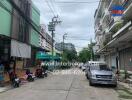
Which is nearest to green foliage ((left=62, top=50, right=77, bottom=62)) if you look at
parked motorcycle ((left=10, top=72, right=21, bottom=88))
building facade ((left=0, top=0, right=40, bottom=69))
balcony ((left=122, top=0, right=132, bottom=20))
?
building facade ((left=0, top=0, right=40, bottom=69))

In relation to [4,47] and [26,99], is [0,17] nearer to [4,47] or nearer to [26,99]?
[4,47]

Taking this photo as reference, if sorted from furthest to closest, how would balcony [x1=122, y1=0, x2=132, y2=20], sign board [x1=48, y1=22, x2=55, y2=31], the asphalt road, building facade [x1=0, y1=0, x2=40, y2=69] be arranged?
1. sign board [x1=48, y1=22, x2=55, y2=31]
2. balcony [x1=122, y1=0, x2=132, y2=20]
3. building facade [x1=0, y1=0, x2=40, y2=69]
4. the asphalt road

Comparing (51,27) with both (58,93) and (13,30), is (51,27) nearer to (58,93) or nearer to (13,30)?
(13,30)

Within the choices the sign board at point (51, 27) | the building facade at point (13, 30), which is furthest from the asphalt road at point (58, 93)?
the sign board at point (51, 27)

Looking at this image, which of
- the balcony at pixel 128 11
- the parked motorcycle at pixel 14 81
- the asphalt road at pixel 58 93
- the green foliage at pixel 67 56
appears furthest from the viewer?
the green foliage at pixel 67 56

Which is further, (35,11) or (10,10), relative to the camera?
(35,11)

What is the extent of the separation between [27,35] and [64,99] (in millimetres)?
18228

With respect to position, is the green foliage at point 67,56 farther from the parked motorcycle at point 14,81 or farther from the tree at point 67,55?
the parked motorcycle at point 14,81

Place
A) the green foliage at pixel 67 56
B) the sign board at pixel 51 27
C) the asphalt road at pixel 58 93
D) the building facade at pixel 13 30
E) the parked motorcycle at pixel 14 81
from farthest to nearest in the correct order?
the green foliage at pixel 67 56, the sign board at pixel 51 27, the building facade at pixel 13 30, the parked motorcycle at pixel 14 81, the asphalt road at pixel 58 93

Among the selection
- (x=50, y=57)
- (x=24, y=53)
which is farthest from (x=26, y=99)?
(x=50, y=57)

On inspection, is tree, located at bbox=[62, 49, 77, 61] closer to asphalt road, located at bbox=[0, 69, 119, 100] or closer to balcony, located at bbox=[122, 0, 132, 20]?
balcony, located at bbox=[122, 0, 132, 20]

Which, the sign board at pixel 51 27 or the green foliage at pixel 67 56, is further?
the green foliage at pixel 67 56

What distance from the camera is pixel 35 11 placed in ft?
114

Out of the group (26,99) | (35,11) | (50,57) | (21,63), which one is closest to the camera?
(26,99)
